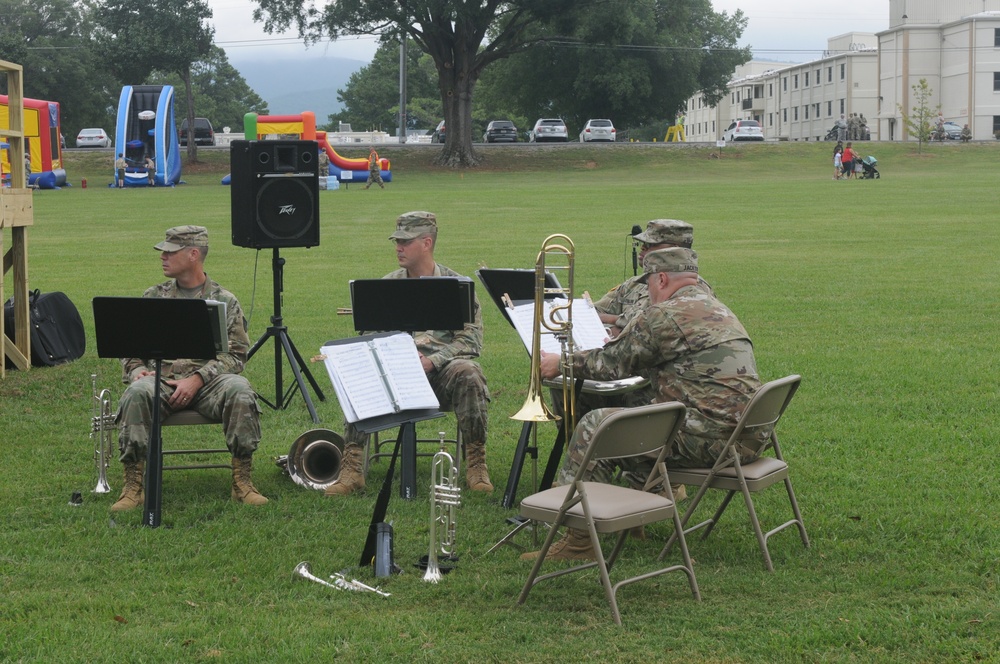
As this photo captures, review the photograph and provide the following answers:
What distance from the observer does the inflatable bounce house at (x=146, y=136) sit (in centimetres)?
4856

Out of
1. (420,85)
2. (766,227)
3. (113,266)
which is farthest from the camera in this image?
(420,85)

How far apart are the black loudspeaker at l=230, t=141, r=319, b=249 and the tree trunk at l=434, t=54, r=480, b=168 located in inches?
1830

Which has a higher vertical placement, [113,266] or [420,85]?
[420,85]

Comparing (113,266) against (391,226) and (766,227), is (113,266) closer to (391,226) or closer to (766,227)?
(391,226)

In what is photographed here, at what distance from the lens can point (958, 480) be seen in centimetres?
749

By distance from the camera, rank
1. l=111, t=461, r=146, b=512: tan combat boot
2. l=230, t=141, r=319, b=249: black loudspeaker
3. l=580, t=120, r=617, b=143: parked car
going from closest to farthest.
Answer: l=111, t=461, r=146, b=512: tan combat boot → l=230, t=141, r=319, b=249: black loudspeaker → l=580, t=120, r=617, b=143: parked car

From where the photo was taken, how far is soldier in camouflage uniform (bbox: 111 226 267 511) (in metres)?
7.17

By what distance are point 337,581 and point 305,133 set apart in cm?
4113

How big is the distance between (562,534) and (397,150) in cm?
5408

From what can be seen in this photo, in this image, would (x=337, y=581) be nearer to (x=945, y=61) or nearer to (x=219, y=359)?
(x=219, y=359)

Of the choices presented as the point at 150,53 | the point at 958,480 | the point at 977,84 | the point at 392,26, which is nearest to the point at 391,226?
the point at 958,480

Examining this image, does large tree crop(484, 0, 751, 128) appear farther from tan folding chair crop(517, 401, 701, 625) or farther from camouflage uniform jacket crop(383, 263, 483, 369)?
tan folding chair crop(517, 401, 701, 625)

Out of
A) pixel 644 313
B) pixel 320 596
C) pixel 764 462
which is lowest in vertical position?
pixel 320 596

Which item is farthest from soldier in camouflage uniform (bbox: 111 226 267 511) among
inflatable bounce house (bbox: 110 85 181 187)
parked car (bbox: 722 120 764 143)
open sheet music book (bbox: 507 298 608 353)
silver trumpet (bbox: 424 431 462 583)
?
parked car (bbox: 722 120 764 143)
